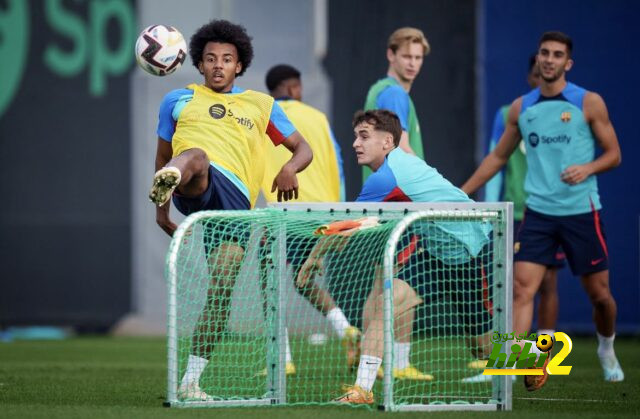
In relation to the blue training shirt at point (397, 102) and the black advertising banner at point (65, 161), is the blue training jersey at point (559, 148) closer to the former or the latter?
the blue training shirt at point (397, 102)

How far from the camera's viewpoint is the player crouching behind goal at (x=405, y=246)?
6.15 m

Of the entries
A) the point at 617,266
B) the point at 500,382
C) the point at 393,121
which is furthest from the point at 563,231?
the point at 617,266

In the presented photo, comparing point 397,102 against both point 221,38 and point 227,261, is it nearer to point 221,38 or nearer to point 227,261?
point 221,38

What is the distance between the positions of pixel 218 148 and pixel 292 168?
1.35ft

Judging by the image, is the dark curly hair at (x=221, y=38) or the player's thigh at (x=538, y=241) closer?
the dark curly hair at (x=221, y=38)

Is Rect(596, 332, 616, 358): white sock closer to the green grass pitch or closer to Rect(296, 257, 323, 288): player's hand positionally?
the green grass pitch

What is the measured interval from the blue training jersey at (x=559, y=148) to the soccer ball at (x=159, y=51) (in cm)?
254

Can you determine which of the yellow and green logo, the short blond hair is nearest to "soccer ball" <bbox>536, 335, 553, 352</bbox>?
the yellow and green logo

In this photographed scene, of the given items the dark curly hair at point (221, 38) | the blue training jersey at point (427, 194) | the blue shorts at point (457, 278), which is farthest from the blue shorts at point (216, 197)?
the blue shorts at point (457, 278)

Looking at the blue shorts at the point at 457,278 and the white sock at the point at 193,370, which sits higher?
the blue shorts at the point at 457,278

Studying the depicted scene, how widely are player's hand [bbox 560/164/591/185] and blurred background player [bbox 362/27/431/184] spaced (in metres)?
1.11

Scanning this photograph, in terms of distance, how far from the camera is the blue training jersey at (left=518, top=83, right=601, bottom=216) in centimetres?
820

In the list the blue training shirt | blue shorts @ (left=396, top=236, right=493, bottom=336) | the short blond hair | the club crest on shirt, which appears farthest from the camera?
the short blond hair

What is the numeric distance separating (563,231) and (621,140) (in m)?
4.41
